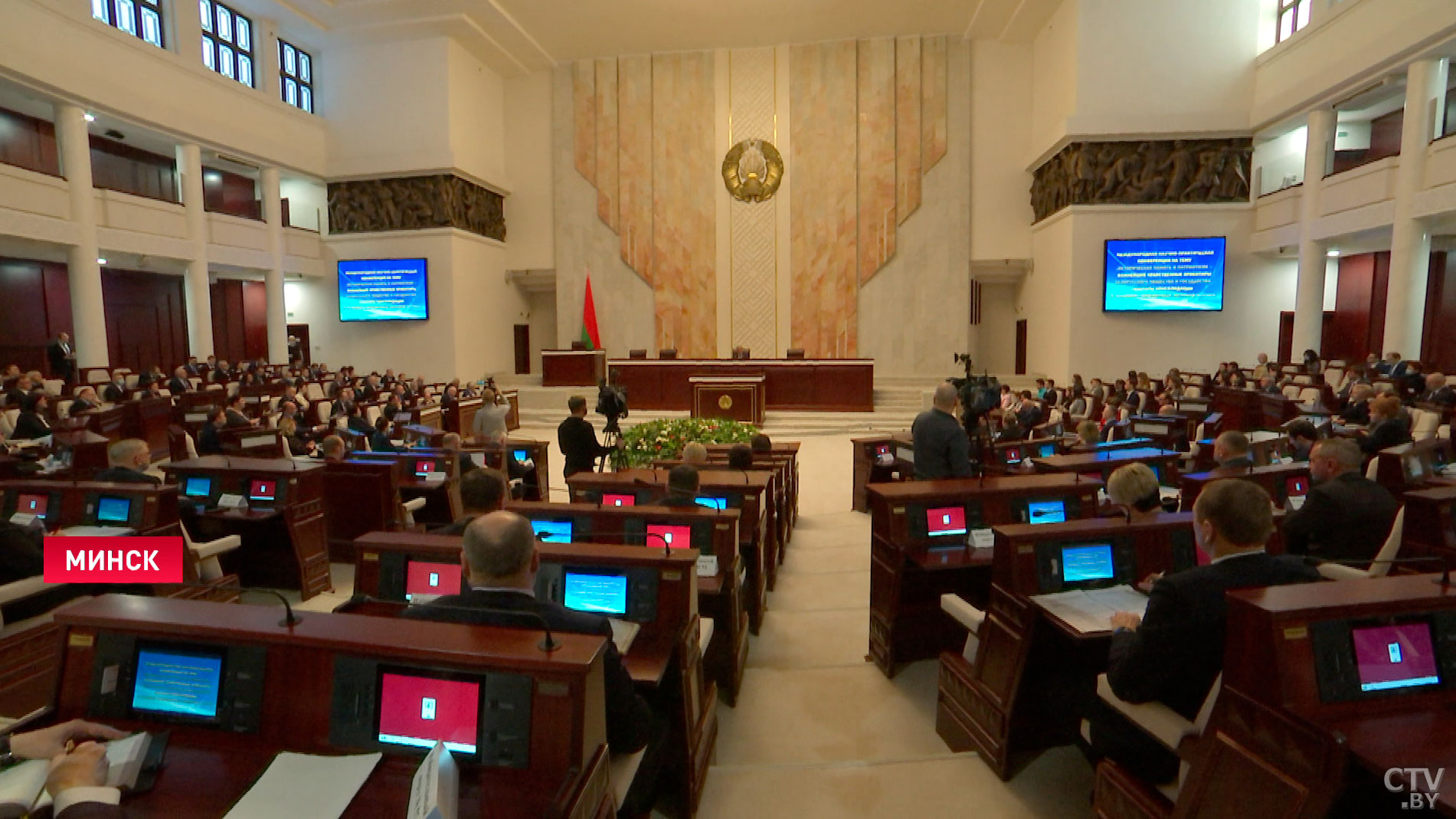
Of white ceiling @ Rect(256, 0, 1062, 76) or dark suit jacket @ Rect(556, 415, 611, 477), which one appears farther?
white ceiling @ Rect(256, 0, 1062, 76)

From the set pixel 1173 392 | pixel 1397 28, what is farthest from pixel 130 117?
pixel 1397 28

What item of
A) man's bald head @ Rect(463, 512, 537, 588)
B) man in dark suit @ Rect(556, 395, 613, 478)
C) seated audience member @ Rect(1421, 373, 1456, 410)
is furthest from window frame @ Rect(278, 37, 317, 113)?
seated audience member @ Rect(1421, 373, 1456, 410)

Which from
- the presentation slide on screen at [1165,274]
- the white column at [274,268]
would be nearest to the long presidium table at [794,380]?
the presentation slide on screen at [1165,274]

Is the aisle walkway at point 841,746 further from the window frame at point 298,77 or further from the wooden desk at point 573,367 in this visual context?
the window frame at point 298,77

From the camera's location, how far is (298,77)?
17922 millimetres

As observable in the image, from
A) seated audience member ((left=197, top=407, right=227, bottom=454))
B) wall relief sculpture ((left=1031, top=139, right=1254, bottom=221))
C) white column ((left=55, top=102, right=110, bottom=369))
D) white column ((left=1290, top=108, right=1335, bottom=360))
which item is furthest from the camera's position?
wall relief sculpture ((left=1031, top=139, right=1254, bottom=221))

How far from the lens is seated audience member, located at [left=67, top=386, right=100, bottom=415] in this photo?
8492 mm

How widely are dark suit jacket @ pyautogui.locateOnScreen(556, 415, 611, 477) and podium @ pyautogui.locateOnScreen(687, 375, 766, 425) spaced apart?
7.15m

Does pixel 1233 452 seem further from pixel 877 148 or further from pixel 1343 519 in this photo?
pixel 877 148

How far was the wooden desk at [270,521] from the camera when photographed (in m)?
5.25

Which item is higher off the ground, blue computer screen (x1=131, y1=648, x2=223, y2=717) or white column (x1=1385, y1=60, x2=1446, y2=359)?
white column (x1=1385, y1=60, x2=1446, y2=359)

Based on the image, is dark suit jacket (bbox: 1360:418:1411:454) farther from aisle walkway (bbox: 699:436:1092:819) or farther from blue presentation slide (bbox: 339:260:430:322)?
blue presentation slide (bbox: 339:260:430:322)

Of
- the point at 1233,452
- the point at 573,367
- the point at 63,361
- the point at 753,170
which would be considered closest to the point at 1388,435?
the point at 1233,452

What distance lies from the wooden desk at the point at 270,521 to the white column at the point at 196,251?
1144 cm
